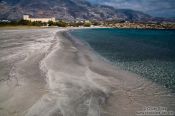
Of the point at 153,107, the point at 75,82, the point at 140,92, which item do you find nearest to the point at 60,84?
the point at 75,82

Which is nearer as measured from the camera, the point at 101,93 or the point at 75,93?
the point at 75,93

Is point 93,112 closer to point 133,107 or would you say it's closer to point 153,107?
point 133,107

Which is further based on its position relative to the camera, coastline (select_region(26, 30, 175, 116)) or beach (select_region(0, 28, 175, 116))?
coastline (select_region(26, 30, 175, 116))

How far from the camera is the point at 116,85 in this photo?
14852 millimetres

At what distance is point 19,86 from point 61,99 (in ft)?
9.98

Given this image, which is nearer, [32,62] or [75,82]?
[75,82]

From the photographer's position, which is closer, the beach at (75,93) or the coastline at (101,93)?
the beach at (75,93)

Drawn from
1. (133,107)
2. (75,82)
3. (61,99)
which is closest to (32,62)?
(75,82)

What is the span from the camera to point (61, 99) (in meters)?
11.5

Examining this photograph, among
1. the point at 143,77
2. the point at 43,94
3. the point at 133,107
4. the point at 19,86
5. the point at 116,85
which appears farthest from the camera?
the point at 143,77

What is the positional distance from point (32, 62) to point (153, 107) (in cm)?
1265

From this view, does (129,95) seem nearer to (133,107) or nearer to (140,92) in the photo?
(140,92)

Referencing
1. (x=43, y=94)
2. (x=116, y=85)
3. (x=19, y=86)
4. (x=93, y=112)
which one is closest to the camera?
(x=93, y=112)

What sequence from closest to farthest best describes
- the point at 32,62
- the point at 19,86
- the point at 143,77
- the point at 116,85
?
the point at 19,86 → the point at 116,85 → the point at 143,77 → the point at 32,62
